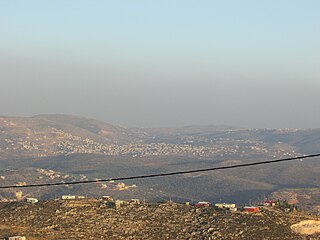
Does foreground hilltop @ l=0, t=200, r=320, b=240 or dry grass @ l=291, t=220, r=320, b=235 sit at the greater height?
foreground hilltop @ l=0, t=200, r=320, b=240

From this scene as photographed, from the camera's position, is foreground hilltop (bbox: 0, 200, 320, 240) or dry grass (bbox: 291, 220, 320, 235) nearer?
foreground hilltop (bbox: 0, 200, 320, 240)

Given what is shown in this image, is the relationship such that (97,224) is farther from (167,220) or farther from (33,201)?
(33,201)

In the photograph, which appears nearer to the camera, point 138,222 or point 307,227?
point 307,227

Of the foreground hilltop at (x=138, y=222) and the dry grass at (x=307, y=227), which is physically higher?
the foreground hilltop at (x=138, y=222)

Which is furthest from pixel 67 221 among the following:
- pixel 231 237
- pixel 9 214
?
pixel 231 237

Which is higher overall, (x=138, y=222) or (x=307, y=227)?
(x=138, y=222)
